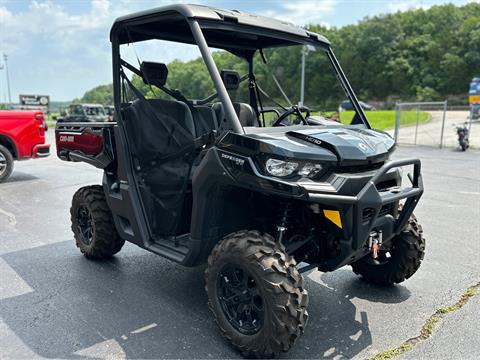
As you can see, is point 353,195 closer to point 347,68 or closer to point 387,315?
point 387,315

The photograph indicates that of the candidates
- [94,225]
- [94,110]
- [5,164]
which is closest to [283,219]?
[94,225]

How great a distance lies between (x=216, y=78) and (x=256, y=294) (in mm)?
1436

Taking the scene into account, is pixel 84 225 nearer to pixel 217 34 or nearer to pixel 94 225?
pixel 94 225

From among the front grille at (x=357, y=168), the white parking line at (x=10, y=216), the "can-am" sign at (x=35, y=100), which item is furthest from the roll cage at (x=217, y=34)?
the "can-am" sign at (x=35, y=100)

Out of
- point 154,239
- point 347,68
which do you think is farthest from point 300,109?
point 347,68

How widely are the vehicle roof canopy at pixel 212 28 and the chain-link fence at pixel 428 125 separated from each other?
16.1m

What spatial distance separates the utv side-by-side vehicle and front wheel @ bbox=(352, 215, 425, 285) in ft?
0.04

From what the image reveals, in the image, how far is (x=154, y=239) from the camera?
356cm

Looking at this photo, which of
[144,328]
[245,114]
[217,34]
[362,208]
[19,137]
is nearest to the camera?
[362,208]

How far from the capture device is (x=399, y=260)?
364cm

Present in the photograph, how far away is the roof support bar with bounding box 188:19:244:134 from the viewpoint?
272 centimetres

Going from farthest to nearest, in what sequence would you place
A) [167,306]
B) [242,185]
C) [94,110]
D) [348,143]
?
[94,110] → [167,306] → [348,143] → [242,185]

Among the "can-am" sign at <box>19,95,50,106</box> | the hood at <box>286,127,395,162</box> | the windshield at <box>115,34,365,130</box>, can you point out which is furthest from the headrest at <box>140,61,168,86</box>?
the "can-am" sign at <box>19,95,50,106</box>

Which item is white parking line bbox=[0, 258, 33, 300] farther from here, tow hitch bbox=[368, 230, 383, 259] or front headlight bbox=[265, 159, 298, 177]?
tow hitch bbox=[368, 230, 383, 259]
